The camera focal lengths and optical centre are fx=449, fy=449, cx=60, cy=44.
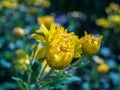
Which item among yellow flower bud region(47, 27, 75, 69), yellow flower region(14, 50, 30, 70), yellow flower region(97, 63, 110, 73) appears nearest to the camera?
yellow flower bud region(47, 27, 75, 69)

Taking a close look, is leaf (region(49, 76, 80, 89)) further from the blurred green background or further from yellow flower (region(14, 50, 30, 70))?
yellow flower (region(14, 50, 30, 70))

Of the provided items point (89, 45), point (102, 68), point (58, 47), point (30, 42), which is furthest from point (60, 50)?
point (102, 68)

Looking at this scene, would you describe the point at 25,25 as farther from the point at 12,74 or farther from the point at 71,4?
the point at 71,4

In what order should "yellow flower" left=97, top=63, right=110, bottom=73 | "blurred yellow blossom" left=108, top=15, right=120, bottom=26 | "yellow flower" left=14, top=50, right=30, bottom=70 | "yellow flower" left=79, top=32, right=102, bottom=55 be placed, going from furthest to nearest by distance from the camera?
"blurred yellow blossom" left=108, top=15, right=120, bottom=26 → "yellow flower" left=97, top=63, right=110, bottom=73 → "yellow flower" left=14, top=50, right=30, bottom=70 → "yellow flower" left=79, top=32, right=102, bottom=55

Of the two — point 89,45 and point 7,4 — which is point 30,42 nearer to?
point 7,4

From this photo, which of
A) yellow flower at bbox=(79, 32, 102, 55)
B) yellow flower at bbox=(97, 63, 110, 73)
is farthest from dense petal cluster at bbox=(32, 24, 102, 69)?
yellow flower at bbox=(97, 63, 110, 73)

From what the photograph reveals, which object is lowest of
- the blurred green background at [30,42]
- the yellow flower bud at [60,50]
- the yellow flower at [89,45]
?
Result: the yellow flower bud at [60,50]

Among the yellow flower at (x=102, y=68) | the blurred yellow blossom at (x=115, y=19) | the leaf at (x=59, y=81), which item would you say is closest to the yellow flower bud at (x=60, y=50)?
the leaf at (x=59, y=81)

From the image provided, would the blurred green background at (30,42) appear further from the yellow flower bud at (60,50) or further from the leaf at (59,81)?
the yellow flower bud at (60,50)
